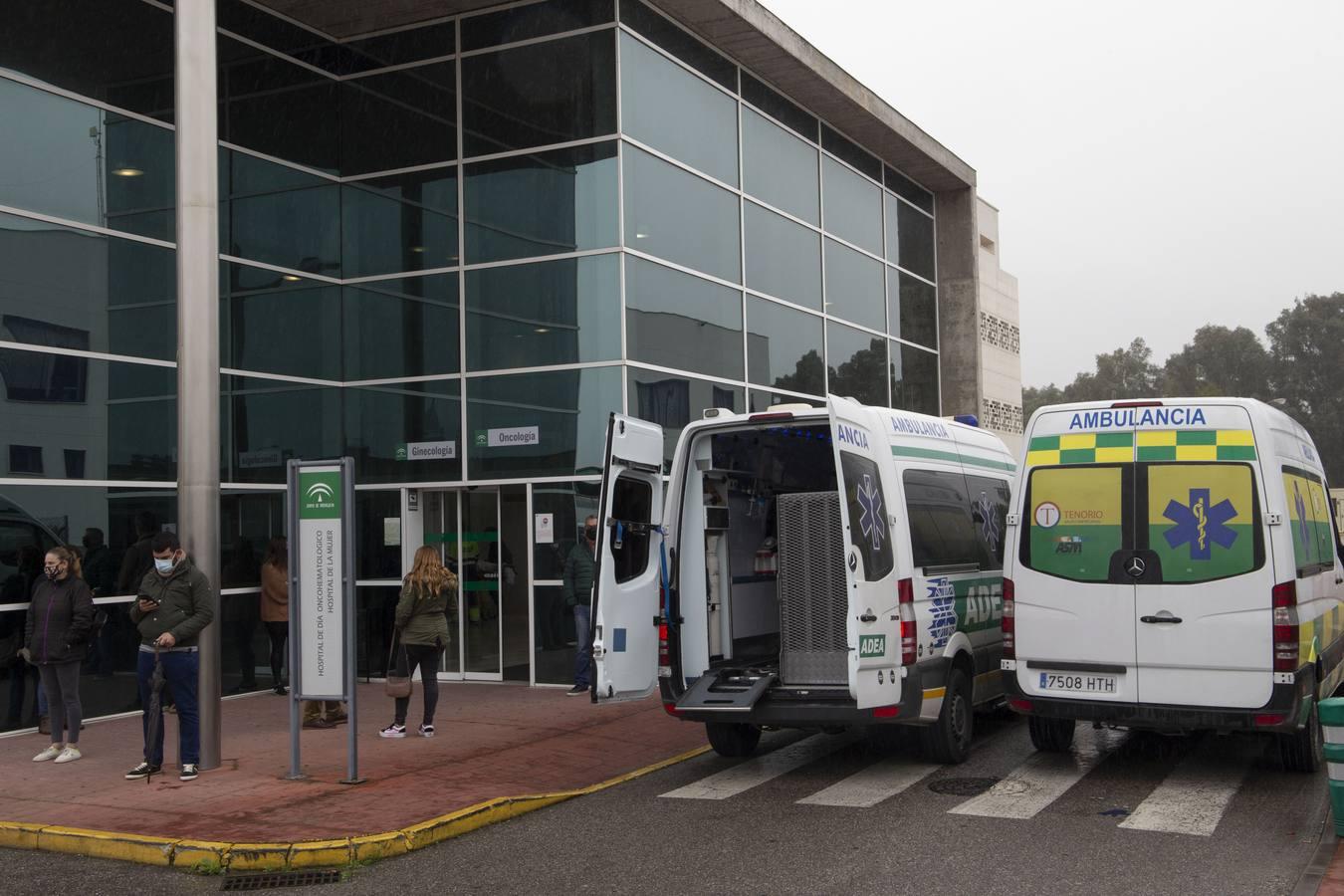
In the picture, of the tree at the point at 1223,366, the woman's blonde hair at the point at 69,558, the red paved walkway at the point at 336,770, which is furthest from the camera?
the tree at the point at 1223,366

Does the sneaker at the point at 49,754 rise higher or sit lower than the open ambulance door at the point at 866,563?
lower

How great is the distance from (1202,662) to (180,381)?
7.56m

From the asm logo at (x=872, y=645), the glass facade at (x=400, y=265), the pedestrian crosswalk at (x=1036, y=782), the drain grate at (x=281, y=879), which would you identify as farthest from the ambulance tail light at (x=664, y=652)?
the glass facade at (x=400, y=265)

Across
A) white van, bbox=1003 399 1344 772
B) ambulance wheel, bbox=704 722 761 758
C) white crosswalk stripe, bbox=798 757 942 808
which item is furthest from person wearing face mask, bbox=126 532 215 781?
white van, bbox=1003 399 1344 772

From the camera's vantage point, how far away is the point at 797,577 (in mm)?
9773

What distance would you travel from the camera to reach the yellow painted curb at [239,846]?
278 inches

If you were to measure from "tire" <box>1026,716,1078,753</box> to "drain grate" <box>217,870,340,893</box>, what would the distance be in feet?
17.3

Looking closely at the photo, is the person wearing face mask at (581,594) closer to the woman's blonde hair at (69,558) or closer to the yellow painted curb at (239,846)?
the woman's blonde hair at (69,558)

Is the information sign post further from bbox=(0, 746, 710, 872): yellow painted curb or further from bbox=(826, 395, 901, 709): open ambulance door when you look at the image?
bbox=(826, 395, 901, 709): open ambulance door

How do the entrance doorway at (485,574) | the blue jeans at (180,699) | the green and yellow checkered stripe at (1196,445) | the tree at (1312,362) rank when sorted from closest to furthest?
the green and yellow checkered stripe at (1196,445), the blue jeans at (180,699), the entrance doorway at (485,574), the tree at (1312,362)

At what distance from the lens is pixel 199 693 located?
9312 mm

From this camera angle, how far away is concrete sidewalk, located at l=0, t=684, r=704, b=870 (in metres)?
7.45

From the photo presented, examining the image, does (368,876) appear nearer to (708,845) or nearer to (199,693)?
(708,845)

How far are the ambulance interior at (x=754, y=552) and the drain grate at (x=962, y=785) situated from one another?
115cm
